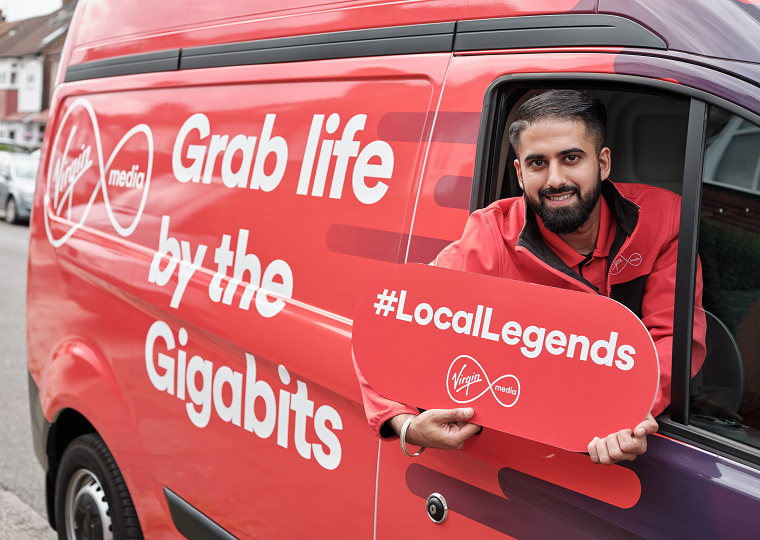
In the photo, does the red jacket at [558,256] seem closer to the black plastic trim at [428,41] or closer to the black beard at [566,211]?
the black beard at [566,211]

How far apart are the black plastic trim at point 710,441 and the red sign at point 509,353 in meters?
0.20

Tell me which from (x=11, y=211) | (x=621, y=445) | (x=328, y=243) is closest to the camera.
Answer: (x=621, y=445)

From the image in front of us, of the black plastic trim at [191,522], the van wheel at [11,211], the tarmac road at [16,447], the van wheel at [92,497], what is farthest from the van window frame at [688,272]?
the van wheel at [11,211]

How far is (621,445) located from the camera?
44.8 inches

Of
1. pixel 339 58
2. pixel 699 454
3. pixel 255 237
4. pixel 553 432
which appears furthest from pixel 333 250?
pixel 699 454

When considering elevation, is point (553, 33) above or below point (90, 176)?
above

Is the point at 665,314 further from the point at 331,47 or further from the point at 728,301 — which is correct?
the point at 331,47

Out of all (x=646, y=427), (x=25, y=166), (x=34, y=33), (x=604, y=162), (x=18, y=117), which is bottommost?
(x=646, y=427)

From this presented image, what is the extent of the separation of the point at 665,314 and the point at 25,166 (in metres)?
16.7

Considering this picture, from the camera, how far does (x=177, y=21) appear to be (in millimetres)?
2537

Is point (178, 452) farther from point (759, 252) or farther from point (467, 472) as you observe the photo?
point (759, 252)

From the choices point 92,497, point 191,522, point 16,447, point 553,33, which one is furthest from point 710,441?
point 16,447

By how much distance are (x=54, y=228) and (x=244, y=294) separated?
1508 millimetres

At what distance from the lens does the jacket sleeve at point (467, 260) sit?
1.46 m
